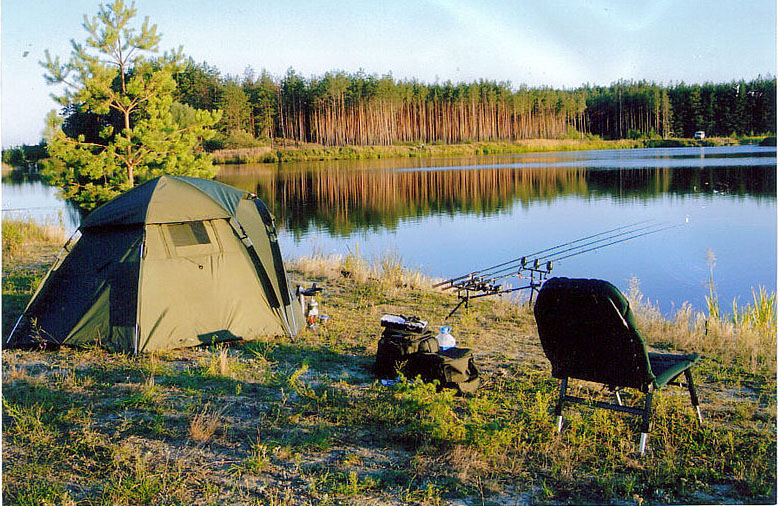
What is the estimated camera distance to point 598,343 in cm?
398

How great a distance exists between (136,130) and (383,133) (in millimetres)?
51164

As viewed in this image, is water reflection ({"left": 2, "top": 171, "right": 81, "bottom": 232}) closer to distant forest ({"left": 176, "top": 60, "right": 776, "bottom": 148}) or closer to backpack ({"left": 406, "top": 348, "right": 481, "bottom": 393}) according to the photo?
distant forest ({"left": 176, "top": 60, "right": 776, "bottom": 148})

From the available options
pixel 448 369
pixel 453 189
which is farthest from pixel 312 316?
pixel 453 189

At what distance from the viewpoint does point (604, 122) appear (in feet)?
261

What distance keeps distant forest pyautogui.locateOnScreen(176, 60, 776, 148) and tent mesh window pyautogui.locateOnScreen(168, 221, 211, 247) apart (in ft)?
112

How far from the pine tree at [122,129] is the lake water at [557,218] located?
3.51m

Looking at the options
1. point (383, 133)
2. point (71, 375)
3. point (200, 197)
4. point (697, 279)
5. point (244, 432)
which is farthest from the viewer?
point (383, 133)

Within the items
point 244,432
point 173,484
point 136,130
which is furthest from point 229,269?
point 136,130

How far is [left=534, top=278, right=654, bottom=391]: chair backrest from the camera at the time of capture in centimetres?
383

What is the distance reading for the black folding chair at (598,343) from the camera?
3838mm

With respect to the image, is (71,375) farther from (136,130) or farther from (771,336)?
(136,130)

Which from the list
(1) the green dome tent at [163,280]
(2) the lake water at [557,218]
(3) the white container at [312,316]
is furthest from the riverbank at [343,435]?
(2) the lake water at [557,218]

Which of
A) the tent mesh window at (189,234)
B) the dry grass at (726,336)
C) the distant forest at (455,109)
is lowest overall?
the dry grass at (726,336)

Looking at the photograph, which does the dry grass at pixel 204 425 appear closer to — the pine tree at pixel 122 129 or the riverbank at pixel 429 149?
the pine tree at pixel 122 129
